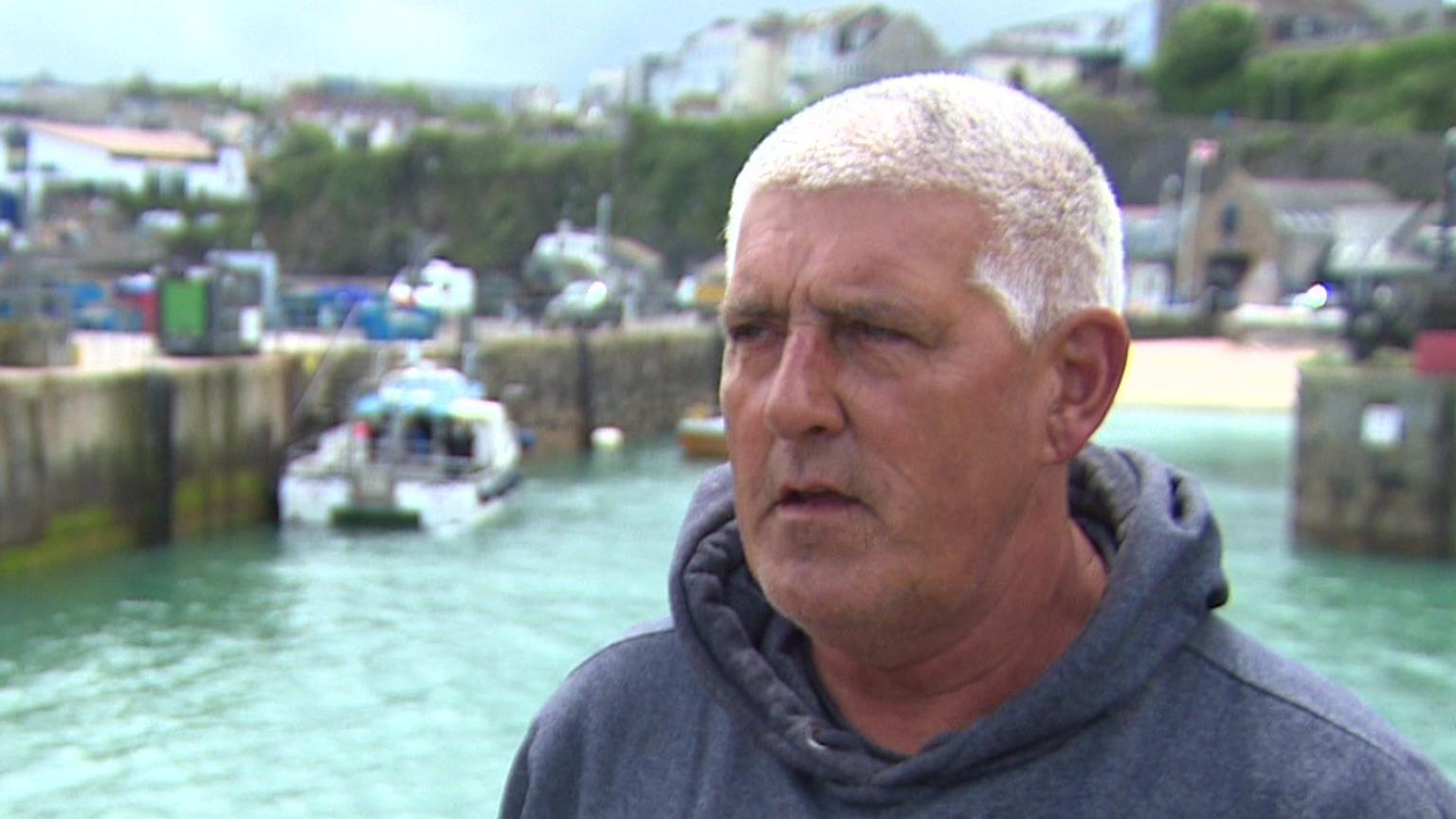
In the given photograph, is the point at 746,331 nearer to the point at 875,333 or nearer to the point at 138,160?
the point at 875,333

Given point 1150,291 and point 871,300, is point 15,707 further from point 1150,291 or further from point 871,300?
point 1150,291

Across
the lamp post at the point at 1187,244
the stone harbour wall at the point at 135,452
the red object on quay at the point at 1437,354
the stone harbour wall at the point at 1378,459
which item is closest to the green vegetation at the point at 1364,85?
the lamp post at the point at 1187,244

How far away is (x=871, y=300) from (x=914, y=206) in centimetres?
9

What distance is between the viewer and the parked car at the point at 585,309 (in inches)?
1350

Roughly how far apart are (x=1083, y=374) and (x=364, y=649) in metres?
12.6

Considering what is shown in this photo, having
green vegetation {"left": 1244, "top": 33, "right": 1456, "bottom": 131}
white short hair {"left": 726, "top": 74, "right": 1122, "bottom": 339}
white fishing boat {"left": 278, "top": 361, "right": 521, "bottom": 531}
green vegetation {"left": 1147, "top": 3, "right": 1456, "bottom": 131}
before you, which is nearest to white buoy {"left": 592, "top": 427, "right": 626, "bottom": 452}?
white fishing boat {"left": 278, "top": 361, "right": 521, "bottom": 531}

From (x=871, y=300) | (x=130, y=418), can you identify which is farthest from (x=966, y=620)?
(x=130, y=418)

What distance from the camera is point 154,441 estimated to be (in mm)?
18250

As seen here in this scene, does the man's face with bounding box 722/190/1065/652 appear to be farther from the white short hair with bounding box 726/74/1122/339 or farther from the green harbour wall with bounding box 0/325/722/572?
the green harbour wall with bounding box 0/325/722/572

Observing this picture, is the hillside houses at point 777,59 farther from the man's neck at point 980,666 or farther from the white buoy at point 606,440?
the man's neck at point 980,666

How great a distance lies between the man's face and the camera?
1409mm

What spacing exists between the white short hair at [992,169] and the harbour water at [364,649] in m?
8.72

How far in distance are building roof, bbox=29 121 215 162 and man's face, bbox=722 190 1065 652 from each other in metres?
68.5

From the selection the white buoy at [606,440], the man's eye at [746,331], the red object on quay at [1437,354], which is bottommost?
the white buoy at [606,440]
